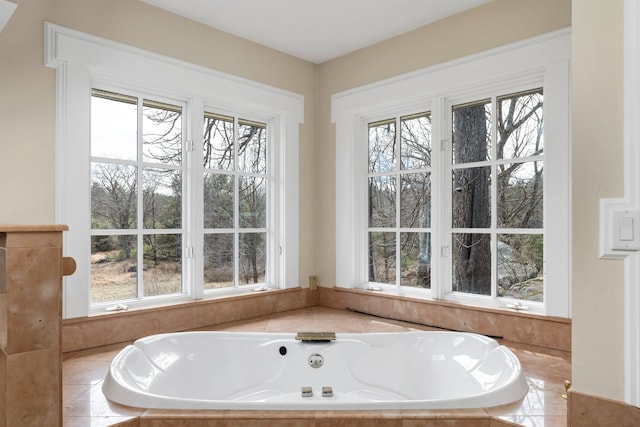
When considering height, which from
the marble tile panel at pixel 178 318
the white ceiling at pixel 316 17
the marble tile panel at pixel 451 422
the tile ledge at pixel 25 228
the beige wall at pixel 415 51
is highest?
the white ceiling at pixel 316 17

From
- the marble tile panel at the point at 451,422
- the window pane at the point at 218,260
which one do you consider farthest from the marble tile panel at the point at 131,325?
the marble tile panel at the point at 451,422

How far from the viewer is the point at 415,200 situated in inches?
119

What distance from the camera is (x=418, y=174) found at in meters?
3.00

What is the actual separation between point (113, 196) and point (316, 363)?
4.87 ft

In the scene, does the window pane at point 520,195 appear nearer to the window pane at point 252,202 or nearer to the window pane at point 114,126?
the window pane at point 252,202

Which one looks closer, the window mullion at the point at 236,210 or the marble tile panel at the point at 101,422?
the marble tile panel at the point at 101,422

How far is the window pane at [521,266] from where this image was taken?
2.46 metres

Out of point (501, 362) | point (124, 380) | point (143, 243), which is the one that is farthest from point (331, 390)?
point (143, 243)

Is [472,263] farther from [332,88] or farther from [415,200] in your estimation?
[332,88]

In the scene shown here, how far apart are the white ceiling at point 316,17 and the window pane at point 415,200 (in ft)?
3.24

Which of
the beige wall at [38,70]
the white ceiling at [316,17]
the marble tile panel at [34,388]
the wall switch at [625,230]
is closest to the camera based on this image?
the wall switch at [625,230]

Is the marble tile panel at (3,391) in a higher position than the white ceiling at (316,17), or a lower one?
lower

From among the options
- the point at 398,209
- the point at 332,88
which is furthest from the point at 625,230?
the point at 332,88

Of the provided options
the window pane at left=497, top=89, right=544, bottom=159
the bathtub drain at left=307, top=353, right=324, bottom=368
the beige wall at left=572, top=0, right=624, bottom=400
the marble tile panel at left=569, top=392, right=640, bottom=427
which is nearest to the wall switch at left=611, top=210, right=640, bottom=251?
the beige wall at left=572, top=0, right=624, bottom=400
